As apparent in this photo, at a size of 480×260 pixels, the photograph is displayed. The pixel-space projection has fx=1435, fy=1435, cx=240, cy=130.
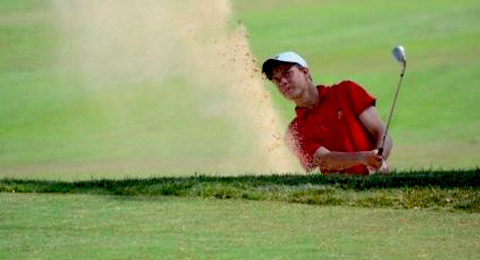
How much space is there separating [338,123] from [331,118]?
0.15ft

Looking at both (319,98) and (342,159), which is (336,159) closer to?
(342,159)

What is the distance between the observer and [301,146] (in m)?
7.69

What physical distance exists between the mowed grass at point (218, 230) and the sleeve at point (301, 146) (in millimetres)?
1173

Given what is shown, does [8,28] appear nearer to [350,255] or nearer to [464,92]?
[464,92]

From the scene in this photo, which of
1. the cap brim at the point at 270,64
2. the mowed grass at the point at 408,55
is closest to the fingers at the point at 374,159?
the cap brim at the point at 270,64

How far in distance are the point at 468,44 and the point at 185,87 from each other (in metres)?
3.86

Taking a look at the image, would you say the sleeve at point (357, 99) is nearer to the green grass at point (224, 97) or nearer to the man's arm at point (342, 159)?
the man's arm at point (342, 159)

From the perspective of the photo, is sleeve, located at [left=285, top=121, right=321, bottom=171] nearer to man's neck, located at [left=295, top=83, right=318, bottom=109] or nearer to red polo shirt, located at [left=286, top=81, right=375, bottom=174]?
red polo shirt, located at [left=286, top=81, right=375, bottom=174]

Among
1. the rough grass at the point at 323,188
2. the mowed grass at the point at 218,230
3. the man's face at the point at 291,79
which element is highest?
the man's face at the point at 291,79

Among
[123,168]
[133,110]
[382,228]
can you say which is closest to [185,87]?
[133,110]

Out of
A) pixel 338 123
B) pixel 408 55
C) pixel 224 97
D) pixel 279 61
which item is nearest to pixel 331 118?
pixel 338 123

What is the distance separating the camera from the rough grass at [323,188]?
644 centimetres

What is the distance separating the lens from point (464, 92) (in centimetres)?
1510

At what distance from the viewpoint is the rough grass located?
6441mm
